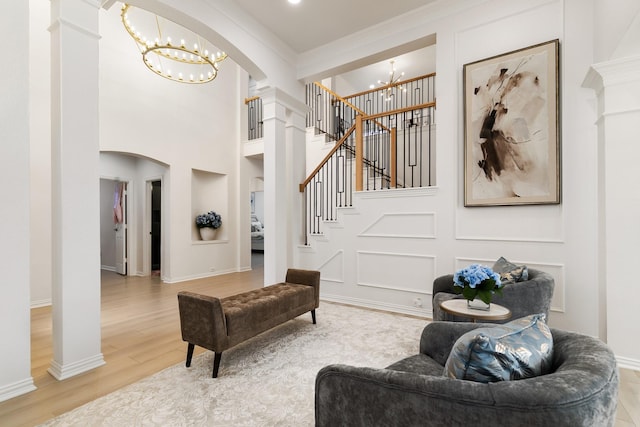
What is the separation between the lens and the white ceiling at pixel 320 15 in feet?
13.0

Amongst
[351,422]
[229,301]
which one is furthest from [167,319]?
[351,422]

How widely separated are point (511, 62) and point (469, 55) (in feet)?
1.61

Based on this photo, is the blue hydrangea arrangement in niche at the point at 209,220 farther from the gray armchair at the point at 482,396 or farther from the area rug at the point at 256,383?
the gray armchair at the point at 482,396

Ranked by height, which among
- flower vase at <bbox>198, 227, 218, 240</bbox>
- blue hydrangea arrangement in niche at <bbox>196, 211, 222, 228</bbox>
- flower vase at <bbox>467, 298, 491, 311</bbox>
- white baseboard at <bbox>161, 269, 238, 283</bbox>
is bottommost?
white baseboard at <bbox>161, 269, 238, 283</bbox>

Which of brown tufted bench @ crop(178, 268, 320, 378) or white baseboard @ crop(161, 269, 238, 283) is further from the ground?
brown tufted bench @ crop(178, 268, 320, 378)

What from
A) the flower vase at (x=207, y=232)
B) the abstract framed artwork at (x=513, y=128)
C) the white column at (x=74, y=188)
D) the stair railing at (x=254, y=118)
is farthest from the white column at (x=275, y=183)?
the stair railing at (x=254, y=118)

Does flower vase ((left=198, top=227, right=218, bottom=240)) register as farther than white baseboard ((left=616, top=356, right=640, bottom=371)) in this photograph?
Yes

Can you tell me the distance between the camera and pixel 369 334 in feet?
11.3

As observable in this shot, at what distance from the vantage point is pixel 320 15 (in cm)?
417

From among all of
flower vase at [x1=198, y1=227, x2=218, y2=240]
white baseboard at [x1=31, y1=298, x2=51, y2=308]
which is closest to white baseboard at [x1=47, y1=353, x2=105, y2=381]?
white baseboard at [x1=31, y1=298, x2=51, y2=308]

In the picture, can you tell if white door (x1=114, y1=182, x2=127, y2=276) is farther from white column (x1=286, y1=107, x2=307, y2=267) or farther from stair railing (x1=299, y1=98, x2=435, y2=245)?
stair railing (x1=299, y1=98, x2=435, y2=245)

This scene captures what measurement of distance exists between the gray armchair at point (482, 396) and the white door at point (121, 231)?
707 centimetres

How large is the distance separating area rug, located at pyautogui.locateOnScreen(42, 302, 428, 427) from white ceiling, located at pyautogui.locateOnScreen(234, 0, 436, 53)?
3888 millimetres

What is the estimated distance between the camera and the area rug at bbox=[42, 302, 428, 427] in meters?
1.99
